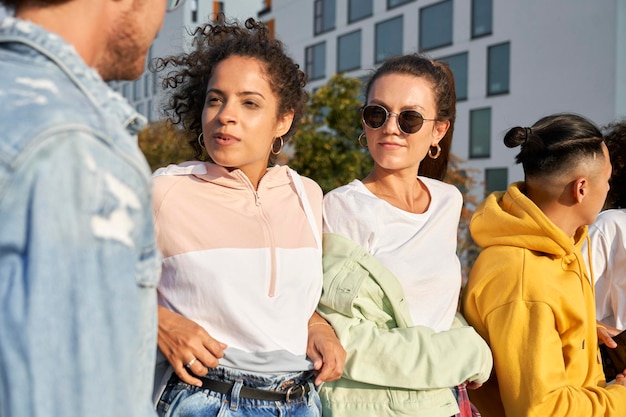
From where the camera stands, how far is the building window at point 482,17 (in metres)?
28.4

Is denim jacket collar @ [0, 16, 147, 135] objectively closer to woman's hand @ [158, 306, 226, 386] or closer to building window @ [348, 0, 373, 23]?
woman's hand @ [158, 306, 226, 386]

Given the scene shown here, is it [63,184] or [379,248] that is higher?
[63,184]

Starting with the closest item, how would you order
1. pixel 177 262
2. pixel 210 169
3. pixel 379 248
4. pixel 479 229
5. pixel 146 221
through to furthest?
pixel 146 221 < pixel 177 262 < pixel 210 169 < pixel 379 248 < pixel 479 229

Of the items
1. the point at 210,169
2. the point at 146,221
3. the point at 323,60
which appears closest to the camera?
the point at 146,221

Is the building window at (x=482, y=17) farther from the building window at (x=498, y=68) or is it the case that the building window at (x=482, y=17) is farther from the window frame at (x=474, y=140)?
the window frame at (x=474, y=140)

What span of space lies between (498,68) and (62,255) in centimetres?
2852

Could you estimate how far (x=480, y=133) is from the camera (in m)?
28.8

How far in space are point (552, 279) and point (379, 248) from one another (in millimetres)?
718

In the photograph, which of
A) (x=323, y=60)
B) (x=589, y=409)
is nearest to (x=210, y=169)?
(x=589, y=409)

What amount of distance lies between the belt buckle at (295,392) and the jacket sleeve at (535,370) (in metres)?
0.83

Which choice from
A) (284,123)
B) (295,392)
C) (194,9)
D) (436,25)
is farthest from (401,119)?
(194,9)

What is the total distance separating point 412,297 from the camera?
2.64 metres

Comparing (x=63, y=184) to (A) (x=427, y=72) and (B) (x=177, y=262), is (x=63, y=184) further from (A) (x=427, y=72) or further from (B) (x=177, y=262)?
(A) (x=427, y=72)

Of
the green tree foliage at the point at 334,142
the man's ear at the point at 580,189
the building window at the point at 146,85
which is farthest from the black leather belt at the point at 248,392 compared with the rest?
the building window at the point at 146,85
